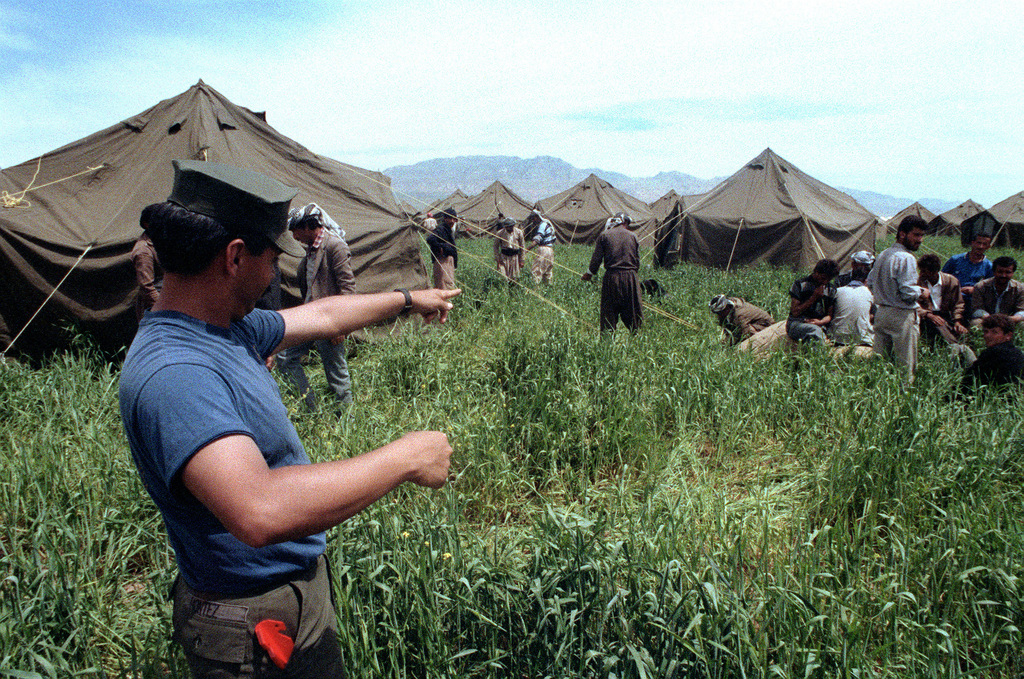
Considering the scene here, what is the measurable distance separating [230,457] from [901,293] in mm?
5444

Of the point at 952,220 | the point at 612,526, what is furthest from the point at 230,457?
the point at 952,220

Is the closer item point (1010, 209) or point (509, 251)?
point (509, 251)

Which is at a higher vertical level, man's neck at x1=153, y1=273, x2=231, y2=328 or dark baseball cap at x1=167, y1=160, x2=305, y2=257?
dark baseball cap at x1=167, y1=160, x2=305, y2=257

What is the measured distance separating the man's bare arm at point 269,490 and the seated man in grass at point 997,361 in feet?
16.0

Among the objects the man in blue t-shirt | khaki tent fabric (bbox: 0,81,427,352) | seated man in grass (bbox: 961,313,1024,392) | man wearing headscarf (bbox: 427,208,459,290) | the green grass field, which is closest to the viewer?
the green grass field

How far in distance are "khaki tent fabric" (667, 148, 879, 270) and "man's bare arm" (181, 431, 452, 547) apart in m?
14.2

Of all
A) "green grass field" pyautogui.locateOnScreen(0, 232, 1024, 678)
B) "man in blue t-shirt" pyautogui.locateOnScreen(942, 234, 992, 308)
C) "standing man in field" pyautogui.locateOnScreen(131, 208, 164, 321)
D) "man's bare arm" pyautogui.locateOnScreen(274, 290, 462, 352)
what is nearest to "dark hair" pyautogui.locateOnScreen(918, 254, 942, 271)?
"man in blue t-shirt" pyautogui.locateOnScreen(942, 234, 992, 308)

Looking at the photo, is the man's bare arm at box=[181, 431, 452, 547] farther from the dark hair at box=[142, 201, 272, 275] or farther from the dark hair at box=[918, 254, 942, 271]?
the dark hair at box=[918, 254, 942, 271]

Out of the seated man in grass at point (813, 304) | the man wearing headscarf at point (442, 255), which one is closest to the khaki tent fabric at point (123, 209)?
the man wearing headscarf at point (442, 255)

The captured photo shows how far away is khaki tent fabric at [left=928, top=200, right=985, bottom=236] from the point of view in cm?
3141

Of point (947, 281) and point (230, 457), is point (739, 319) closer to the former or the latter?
point (947, 281)

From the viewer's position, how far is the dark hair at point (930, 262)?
6.48 m

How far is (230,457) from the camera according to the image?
3.45 ft

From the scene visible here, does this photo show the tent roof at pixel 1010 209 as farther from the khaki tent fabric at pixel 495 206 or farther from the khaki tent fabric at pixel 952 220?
the khaki tent fabric at pixel 495 206
